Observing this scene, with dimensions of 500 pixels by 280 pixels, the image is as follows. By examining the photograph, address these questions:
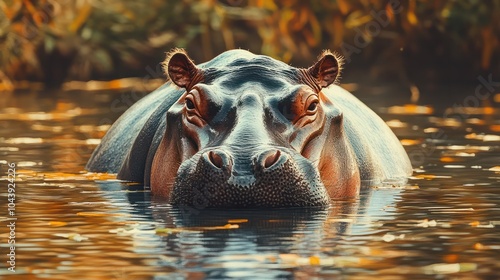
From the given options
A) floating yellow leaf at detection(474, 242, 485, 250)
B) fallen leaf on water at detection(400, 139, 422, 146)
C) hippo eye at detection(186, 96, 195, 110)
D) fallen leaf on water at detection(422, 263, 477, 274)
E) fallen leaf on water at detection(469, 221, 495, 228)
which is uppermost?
hippo eye at detection(186, 96, 195, 110)

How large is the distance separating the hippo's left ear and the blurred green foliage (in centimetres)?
1569

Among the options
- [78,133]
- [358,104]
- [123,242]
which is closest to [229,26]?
[78,133]

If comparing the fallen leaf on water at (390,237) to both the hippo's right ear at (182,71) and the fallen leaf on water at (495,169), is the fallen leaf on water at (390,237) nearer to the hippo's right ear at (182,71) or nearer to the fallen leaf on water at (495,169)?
the hippo's right ear at (182,71)

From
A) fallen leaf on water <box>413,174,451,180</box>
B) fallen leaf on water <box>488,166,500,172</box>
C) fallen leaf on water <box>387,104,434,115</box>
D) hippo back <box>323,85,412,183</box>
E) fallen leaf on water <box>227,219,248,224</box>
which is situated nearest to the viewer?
fallen leaf on water <box>227,219,248,224</box>

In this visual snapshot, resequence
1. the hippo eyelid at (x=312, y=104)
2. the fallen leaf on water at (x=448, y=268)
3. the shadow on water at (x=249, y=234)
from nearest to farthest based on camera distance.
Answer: the fallen leaf on water at (x=448, y=268), the shadow on water at (x=249, y=234), the hippo eyelid at (x=312, y=104)

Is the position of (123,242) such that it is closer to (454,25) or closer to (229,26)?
(454,25)

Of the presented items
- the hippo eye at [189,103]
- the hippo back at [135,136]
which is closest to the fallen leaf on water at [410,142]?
the hippo back at [135,136]

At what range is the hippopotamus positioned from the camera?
9734mm

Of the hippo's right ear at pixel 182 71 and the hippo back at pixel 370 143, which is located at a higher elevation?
the hippo's right ear at pixel 182 71

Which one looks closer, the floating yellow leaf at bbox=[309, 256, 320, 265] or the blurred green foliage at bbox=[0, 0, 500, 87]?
the floating yellow leaf at bbox=[309, 256, 320, 265]

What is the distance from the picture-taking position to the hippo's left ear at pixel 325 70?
11.2 m

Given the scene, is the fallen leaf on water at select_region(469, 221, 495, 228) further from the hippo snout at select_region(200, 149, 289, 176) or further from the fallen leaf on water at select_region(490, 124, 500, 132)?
the fallen leaf on water at select_region(490, 124, 500, 132)

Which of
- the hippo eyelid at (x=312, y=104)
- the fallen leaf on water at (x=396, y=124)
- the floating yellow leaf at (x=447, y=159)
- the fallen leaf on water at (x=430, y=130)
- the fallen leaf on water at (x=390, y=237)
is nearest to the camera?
the fallen leaf on water at (x=390, y=237)

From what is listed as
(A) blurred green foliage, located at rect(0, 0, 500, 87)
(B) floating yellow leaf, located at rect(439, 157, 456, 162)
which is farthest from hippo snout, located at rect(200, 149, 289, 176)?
(A) blurred green foliage, located at rect(0, 0, 500, 87)
